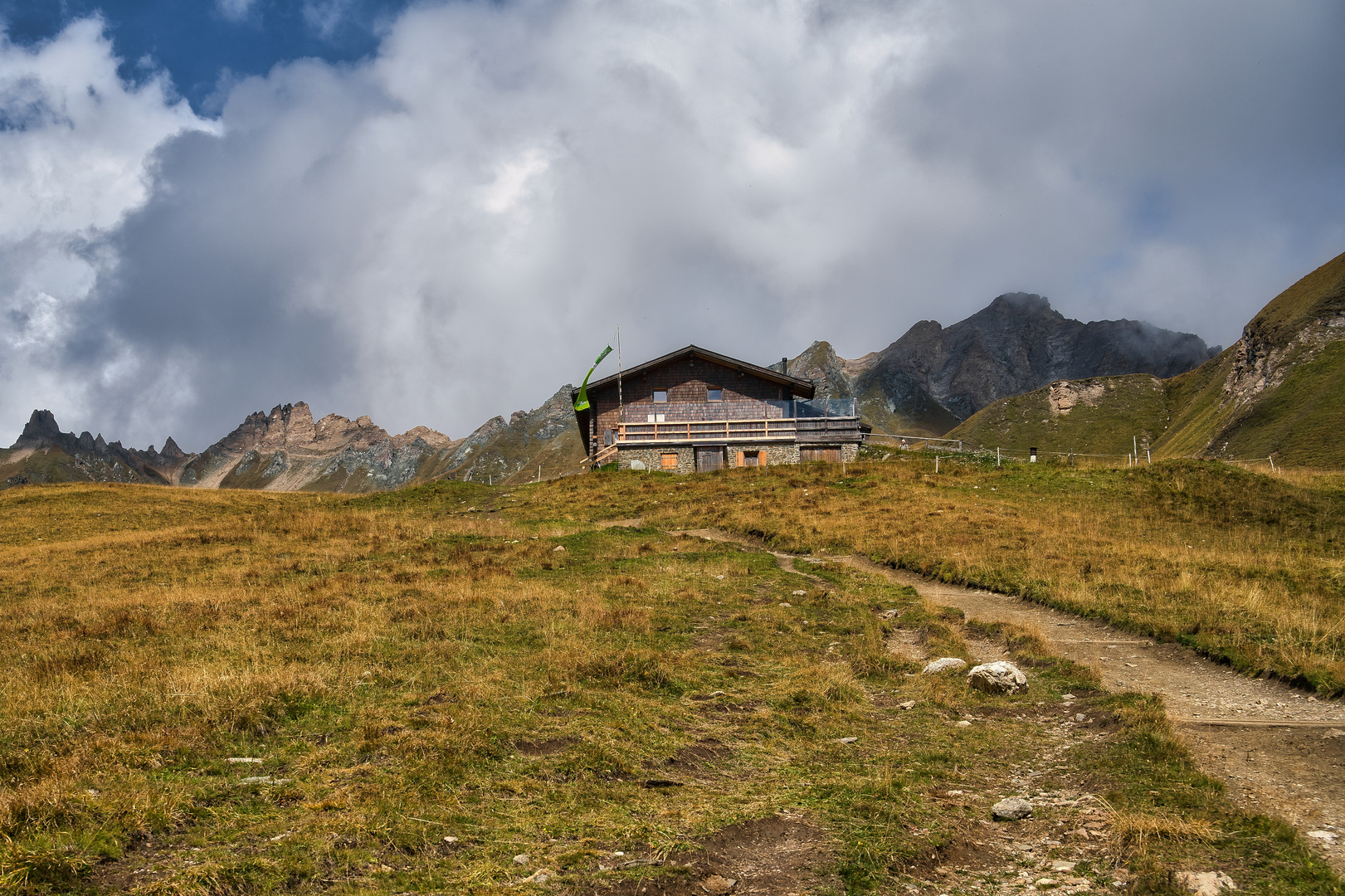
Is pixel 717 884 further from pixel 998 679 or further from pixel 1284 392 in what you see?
pixel 1284 392

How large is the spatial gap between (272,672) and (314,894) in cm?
594

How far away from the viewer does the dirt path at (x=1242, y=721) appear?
6.81 metres

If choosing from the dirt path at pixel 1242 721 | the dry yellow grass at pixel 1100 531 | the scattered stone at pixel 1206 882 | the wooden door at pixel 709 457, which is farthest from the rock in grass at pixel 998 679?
the wooden door at pixel 709 457

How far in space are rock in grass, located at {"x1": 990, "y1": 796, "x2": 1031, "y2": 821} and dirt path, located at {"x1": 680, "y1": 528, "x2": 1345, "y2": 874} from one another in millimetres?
1912

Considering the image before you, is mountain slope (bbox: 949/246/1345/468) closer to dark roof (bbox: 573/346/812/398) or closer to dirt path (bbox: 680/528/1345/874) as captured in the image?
dark roof (bbox: 573/346/812/398)

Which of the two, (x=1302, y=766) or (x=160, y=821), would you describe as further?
(x=1302, y=766)

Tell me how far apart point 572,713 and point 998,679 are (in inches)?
255

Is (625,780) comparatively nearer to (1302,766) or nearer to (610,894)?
(610,894)

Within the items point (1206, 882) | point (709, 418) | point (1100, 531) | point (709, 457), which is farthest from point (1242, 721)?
point (709, 418)

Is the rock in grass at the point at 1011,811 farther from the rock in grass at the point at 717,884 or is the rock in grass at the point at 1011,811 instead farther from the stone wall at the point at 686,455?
the stone wall at the point at 686,455

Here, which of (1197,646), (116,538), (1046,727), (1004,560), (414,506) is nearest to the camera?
(1046,727)

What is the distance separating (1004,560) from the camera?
21.1 meters

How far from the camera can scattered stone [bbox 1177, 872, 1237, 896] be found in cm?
533

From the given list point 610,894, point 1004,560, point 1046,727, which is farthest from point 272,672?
point 1004,560
